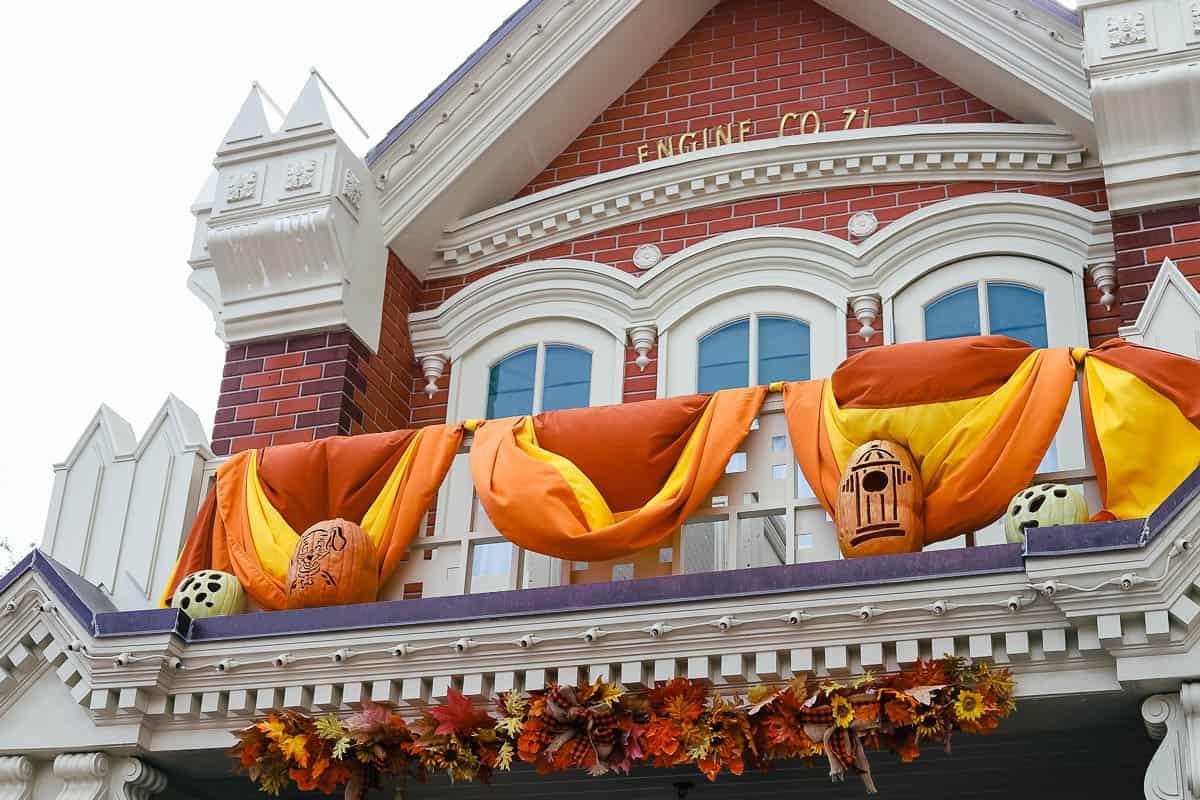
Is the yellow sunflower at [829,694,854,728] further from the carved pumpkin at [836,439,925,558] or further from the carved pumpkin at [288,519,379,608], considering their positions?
the carved pumpkin at [288,519,379,608]

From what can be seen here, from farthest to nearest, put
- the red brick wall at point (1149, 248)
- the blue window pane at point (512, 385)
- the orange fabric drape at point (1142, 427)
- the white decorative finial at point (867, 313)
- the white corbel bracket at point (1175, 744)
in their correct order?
the blue window pane at point (512, 385) < the white decorative finial at point (867, 313) < the red brick wall at point (1149, 248) < the orange fabric drape at point (1142, 427) < the white corbel bracket at point (1175, 744)

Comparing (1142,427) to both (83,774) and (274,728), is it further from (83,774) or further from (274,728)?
(83,774)

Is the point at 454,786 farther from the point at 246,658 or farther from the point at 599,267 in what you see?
the point at 599,267

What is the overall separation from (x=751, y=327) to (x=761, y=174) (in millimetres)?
1090

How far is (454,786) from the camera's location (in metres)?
8.07

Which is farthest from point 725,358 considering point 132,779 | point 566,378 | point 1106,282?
point 132,779

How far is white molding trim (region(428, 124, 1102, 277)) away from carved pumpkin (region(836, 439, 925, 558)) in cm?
356

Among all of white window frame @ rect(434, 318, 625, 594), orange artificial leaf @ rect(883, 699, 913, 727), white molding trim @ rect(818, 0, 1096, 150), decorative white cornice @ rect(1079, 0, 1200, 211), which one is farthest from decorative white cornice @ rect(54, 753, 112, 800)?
white molding trim @ rect(818, 0, 1096, 150)

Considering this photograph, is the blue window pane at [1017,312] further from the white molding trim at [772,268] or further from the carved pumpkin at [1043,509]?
the carved pumpkin at [1043,509]

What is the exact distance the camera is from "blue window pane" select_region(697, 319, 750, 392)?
32.8 feet

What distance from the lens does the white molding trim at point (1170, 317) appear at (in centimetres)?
767

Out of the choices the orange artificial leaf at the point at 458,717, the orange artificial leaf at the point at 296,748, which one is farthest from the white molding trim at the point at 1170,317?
the orange artificial leaf at the point at 296,748

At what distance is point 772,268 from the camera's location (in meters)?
10.2

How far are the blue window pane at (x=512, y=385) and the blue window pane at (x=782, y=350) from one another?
156 centimetres
